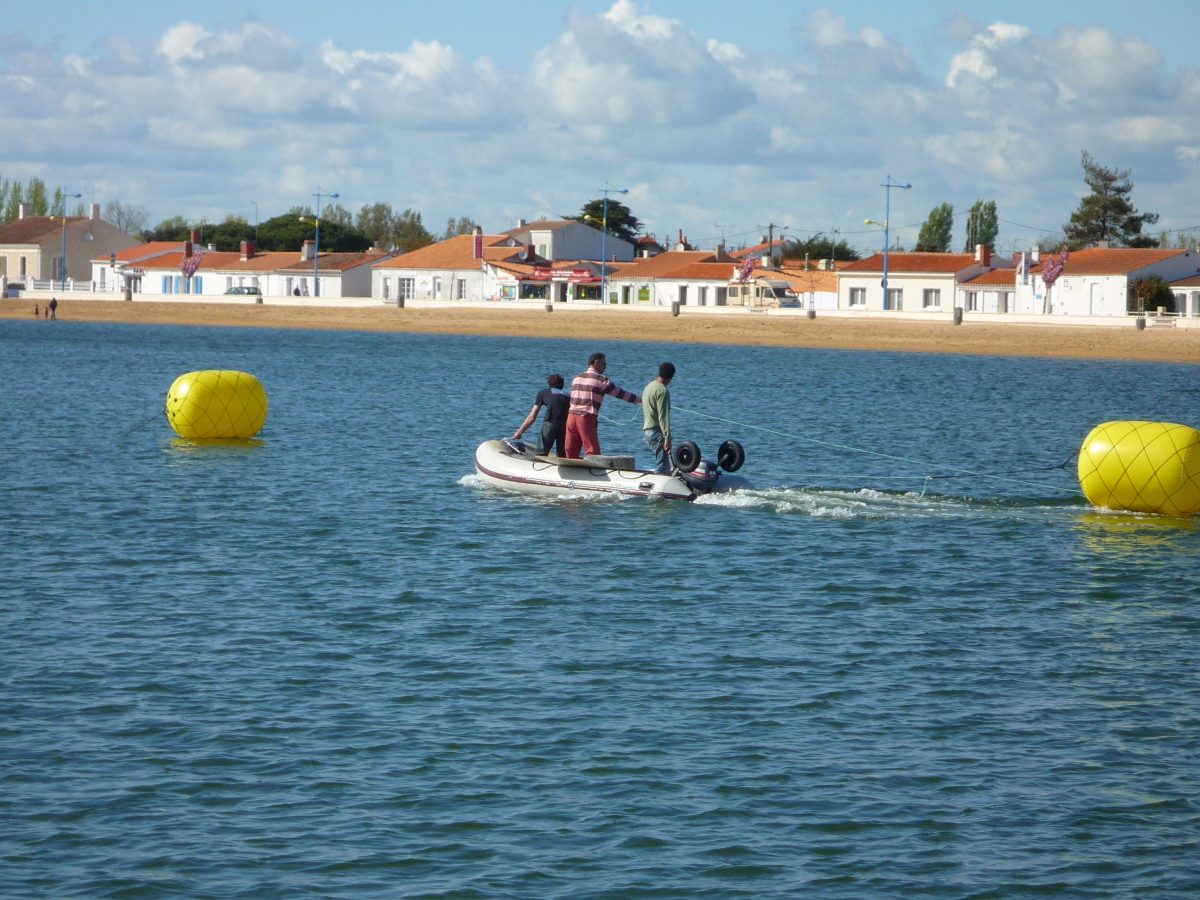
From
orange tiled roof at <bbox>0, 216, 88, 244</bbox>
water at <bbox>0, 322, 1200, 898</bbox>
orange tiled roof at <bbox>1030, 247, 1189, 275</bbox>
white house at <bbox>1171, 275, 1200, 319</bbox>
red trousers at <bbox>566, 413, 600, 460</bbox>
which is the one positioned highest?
orange tiled roof at <bbox>0, 216, 88, 244</bbox>

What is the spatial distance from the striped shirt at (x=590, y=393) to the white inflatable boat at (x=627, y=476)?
795 mm

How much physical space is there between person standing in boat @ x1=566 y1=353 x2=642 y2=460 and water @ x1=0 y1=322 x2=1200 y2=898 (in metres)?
1.09

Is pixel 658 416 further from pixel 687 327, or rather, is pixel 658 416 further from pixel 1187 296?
pixel 1187 296

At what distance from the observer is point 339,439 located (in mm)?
36500

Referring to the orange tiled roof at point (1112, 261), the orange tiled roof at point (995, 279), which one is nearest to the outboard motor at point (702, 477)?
the orange tiled roof at point (1112, 261)

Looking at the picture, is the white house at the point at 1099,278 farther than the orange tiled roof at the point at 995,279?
No

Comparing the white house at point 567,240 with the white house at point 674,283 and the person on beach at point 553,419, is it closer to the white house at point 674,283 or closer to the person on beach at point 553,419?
the white house at point 674,283

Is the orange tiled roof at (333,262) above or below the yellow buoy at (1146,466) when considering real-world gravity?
above

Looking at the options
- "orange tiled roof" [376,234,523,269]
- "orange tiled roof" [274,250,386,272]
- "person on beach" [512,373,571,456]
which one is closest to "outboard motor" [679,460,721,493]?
"person on beach" [512,373,571,456]

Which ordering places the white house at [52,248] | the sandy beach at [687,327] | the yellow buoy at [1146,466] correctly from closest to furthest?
1. the yellow buoy at [1146,466]
2. the sandy beach at [687,327]
3. the white house at [52,248]

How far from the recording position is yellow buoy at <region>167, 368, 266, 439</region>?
31.2 m

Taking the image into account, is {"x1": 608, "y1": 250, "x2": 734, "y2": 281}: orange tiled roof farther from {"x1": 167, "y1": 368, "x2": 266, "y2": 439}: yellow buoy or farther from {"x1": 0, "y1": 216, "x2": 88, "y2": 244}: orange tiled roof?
{"x1": 167, "y1": 368, "x2": 266, "y2": 439}: yellow buoy

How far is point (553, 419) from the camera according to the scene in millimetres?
24062

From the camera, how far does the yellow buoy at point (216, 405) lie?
103ft
